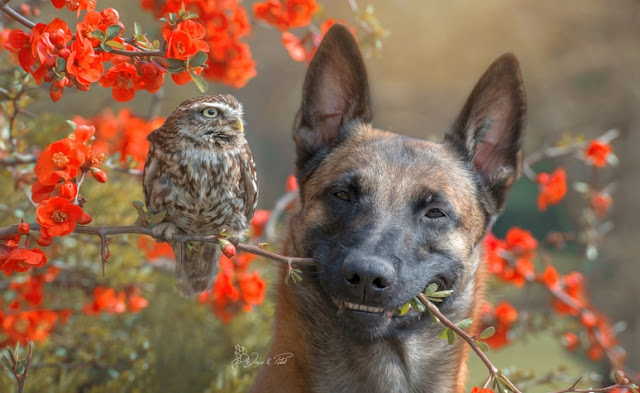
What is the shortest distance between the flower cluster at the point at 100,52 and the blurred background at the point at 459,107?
5.93 feet

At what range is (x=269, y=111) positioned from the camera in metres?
10.2

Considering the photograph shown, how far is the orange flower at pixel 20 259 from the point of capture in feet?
6.64

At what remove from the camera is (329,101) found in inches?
123

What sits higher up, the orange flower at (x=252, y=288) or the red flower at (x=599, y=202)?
the orange flower at (x=252, y=288)

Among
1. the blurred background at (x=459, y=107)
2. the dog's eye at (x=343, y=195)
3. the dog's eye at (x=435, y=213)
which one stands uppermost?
the dog's eye at (x=343, y=195)

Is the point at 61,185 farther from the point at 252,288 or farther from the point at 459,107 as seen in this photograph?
the point at 459,107

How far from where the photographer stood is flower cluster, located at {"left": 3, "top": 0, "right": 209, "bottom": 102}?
1.96 m

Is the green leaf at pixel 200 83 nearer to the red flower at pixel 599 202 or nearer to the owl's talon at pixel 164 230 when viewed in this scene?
the owl's talon at pixel 164 230

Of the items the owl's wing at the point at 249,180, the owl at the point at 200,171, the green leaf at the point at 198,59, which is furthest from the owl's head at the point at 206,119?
the green leaf at the point at 198,59

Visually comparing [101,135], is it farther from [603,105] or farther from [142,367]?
[603,105]

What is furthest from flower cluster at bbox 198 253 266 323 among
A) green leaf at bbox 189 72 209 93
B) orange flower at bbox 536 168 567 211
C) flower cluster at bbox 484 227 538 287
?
orange flower at bbox 536 168 567 211

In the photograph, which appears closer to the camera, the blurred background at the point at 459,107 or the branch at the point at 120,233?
the branch at the point at 120,233

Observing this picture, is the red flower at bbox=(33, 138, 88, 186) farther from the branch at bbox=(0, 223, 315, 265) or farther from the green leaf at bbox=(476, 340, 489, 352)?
the green leaf at bbox=(476, 340, 489, 352)

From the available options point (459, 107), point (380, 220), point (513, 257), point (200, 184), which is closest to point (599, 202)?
point (513, 257)
